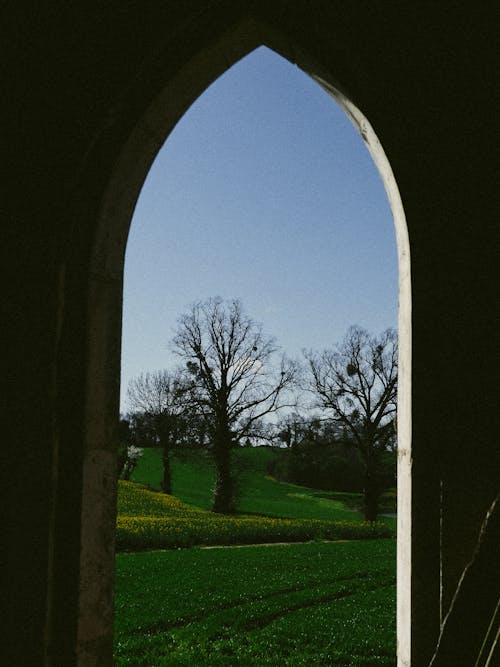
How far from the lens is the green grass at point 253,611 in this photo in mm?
6031

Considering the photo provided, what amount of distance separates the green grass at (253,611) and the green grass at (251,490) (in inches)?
684

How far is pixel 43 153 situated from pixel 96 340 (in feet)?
2.46

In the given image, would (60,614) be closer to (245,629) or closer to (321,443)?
(245,629)

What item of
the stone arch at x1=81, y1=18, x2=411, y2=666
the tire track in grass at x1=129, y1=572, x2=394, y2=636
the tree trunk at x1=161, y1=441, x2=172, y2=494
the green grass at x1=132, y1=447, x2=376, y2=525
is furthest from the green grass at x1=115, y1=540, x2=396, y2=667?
the tree trunk at x1=161, y1=441, x2=172, y2=494

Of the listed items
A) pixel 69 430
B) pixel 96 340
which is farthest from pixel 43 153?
pixel 69 430

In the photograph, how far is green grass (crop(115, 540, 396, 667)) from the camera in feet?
19.8

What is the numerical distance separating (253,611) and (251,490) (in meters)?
32.0

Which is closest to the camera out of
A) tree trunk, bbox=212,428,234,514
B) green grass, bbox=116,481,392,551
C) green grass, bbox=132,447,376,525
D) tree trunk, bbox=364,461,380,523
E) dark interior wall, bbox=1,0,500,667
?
dark interior wall, bbox=1,0,500,667

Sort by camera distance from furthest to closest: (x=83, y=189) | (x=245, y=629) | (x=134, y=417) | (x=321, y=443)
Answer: (x=134, y=417) → (x=321, y=443) → (x=245, y=629) → (x=83, y=189)

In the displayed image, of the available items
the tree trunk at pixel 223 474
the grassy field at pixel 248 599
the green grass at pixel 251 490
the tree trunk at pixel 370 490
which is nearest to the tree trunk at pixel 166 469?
the green grass at pixel 251 490

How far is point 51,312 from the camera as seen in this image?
7.96 ft

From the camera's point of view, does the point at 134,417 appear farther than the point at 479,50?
Yes

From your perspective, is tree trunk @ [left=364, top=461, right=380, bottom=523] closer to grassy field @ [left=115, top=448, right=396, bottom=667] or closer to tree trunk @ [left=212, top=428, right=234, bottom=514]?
tree trunk @ [left=212, top=428, right=234, bottom=514]

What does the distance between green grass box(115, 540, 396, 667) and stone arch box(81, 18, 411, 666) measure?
376 centimetres
